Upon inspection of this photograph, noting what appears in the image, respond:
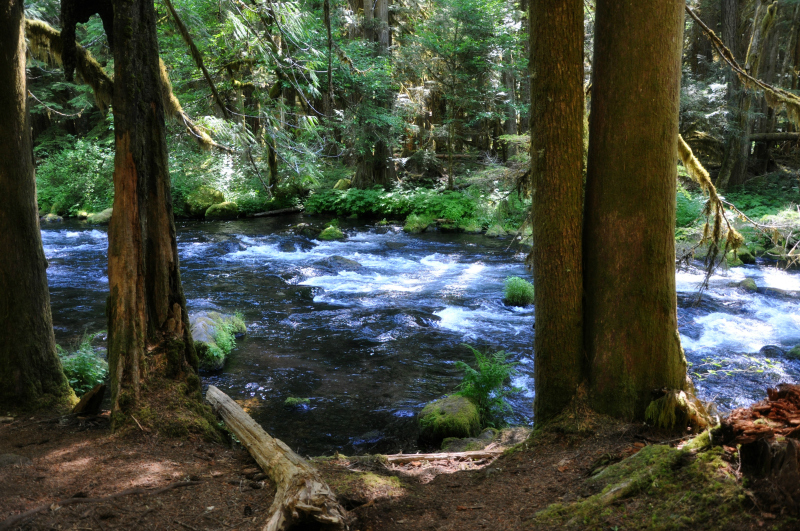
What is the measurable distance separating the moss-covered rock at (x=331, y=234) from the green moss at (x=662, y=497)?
1592 centimetres

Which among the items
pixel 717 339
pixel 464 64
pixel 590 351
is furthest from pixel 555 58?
pixel 464 64

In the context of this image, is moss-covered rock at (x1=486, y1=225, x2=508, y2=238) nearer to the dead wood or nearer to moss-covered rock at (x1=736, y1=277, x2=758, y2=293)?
moss-covered rock at (x1=736, y1=277, x2=758, y2=293)

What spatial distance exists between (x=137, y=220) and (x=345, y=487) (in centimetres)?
264

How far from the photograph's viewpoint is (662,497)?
2.50 m

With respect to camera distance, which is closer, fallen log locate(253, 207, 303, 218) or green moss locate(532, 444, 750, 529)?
green moss locate(532, 444, 750, 529)

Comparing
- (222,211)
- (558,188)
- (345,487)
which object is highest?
(558,188)

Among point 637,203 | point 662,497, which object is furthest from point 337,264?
point 662,497

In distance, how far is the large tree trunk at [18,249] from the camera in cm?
452

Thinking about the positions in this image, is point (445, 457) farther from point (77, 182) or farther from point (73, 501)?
point (77, 182)

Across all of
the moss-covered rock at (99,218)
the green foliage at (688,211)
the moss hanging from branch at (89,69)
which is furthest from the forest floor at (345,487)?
the moss-covered rock at (99,218)

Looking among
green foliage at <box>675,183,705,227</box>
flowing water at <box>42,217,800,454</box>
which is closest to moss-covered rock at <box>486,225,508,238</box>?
flowing water at <box>42,217,800,454</box>

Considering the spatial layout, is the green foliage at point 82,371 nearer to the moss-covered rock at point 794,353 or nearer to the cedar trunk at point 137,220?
the cedar trunk at point 137,220

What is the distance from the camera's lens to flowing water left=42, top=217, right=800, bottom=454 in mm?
6984

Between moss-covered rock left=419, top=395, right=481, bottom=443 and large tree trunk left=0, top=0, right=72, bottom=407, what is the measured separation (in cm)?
374
